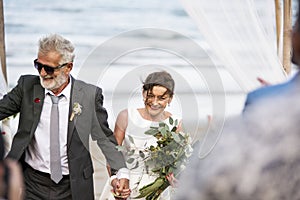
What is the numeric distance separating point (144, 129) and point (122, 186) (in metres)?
0.51

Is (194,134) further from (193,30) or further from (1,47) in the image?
(193,30)

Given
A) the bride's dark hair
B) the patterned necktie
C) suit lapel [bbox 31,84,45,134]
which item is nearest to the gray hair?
suit lapel [bbox 31,84,45,134]

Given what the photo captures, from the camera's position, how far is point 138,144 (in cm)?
522

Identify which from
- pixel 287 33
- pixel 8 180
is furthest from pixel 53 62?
pixel 8 180

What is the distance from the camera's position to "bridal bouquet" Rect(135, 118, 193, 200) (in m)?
5.03

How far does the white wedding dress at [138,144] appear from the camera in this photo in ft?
16.9

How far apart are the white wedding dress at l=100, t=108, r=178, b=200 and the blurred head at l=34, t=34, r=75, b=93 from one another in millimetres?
610

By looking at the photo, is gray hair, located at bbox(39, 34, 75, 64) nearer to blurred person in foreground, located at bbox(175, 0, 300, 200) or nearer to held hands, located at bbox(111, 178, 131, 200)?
held hands, located at bbox(111, 178, 131, 200)

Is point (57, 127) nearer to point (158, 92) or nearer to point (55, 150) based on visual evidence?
point (55, 150)

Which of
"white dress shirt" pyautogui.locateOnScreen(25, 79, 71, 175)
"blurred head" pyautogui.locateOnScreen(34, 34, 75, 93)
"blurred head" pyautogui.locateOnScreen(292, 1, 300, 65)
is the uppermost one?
"blurred head" pyautogui.locateOnScreen(292, 1, 300, 65)

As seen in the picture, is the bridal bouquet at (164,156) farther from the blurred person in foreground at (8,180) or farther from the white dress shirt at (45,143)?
the blurred person in foreground at (8,180)

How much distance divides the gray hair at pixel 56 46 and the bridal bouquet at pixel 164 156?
697 mm

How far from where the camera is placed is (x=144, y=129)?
5254 millimetres

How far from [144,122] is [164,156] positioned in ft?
1.08
